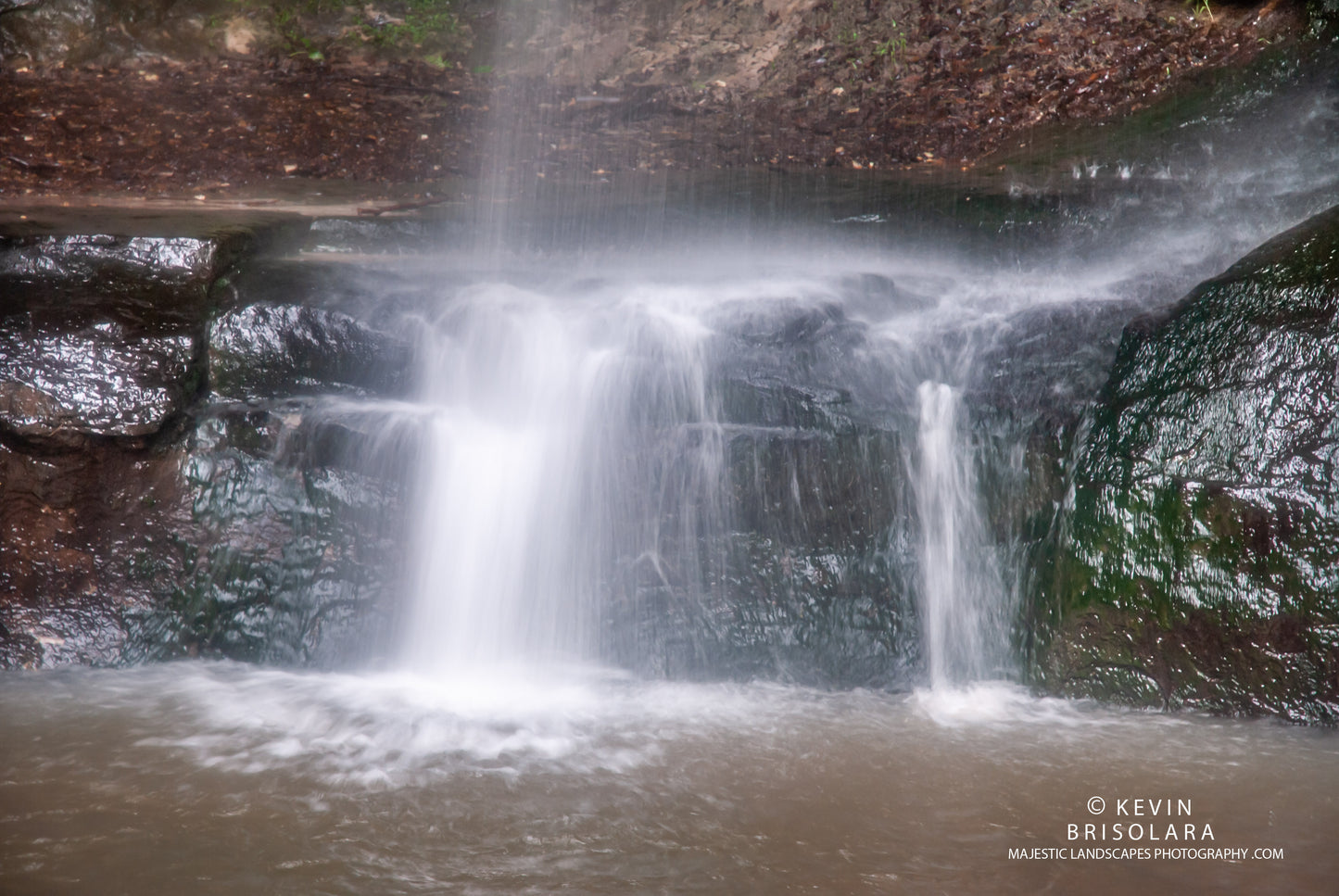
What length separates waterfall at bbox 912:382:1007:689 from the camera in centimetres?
411

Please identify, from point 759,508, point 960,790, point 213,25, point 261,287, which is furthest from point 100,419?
point 213,25

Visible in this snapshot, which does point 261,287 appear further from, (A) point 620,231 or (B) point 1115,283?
(B) point 1115,283

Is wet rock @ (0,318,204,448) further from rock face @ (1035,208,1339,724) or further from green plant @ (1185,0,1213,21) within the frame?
green plant @ (1185,0,1213,21)

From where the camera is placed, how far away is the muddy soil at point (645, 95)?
21.4 ft

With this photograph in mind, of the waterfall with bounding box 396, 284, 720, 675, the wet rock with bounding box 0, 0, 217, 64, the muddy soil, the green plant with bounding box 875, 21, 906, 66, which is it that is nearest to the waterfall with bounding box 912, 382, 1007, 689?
the waterfall with bounding box 396, 284, 720, 675

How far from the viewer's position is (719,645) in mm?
4188

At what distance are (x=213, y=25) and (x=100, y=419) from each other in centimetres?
569

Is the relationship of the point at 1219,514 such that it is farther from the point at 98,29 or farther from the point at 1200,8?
the point at 98,29

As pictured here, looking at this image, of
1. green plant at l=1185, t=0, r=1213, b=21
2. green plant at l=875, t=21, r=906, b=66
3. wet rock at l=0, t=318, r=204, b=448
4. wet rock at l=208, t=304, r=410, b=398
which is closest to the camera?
wet rock at l=0, t=318, r=204, b=448

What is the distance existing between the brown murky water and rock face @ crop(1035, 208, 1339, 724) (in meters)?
0.20

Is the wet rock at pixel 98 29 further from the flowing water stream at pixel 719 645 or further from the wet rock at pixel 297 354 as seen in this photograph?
the wet rock at pixel 297 354

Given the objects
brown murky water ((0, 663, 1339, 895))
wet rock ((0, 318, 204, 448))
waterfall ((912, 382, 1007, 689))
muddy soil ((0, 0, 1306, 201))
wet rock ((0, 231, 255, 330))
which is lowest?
brown murky water ((0, 663, 1339, 895))

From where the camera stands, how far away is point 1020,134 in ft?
22.2

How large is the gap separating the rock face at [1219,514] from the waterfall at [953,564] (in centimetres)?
24
